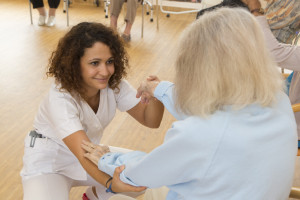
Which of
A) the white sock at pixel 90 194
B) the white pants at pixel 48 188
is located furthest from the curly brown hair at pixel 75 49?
the white sock at pixel 90 194

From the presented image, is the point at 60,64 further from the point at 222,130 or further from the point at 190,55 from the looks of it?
the point at 222,130

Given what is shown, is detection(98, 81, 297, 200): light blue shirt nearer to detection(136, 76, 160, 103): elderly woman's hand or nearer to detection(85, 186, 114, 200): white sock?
detection(136, 76, 160, 103): elderly woman's hand

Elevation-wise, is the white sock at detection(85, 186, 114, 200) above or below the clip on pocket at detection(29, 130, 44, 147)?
below

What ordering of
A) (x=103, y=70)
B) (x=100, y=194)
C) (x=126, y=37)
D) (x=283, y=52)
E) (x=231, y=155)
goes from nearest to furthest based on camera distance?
(x=231, y=155) → (x=103, y=70) → (x=283, y=52) → (x=100, y=194) → (x=126, y=37)

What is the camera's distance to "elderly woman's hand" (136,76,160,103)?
1.39 m

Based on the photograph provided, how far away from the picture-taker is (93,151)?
131cm

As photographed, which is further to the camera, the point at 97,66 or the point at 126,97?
the point at 126,97

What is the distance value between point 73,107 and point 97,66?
0.21 m

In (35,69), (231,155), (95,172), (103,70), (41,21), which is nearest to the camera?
(231,155)

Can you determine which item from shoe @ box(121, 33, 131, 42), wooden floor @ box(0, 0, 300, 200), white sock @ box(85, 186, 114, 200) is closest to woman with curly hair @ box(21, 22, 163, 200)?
white sock @ box(85, 186, 114, 200)

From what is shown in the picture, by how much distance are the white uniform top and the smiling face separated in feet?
0.32

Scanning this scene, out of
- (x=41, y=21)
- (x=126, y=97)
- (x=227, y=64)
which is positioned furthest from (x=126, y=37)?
(x=227, y=64)

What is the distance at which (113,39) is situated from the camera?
1.58 meters

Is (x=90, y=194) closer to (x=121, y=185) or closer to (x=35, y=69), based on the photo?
(x=121, y=185)
